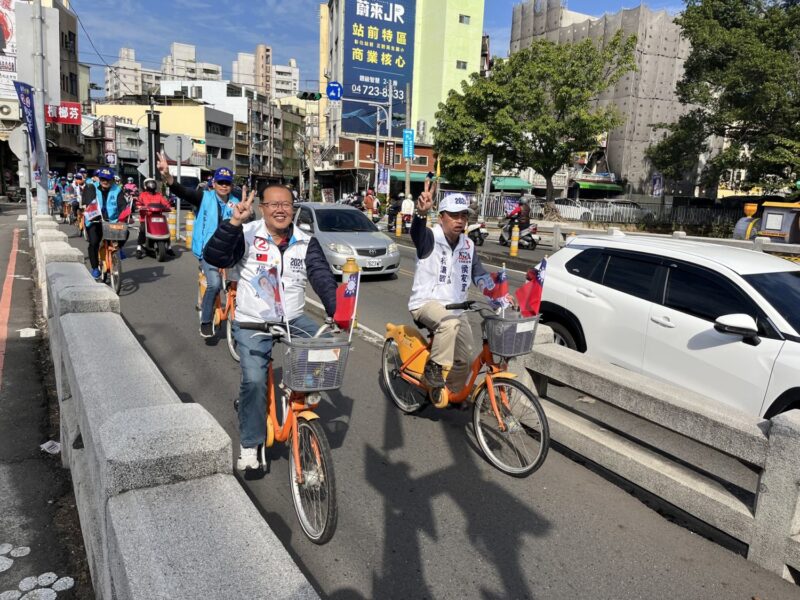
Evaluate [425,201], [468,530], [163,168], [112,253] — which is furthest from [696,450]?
[112,253]

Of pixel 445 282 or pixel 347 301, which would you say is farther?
pixel 445 282

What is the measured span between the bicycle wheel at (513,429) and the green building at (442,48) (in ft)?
191

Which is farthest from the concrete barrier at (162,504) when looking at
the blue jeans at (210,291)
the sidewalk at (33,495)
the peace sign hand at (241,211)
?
the blue jeans at (210,291)

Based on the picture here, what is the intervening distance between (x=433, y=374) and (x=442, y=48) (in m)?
62.2

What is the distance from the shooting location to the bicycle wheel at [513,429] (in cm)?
401

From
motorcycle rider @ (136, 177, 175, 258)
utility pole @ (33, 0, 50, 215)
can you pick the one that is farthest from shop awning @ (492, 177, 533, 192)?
motorcycle rider @ (136, 177, 175, 258)

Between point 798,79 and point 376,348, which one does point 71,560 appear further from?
point 798,79

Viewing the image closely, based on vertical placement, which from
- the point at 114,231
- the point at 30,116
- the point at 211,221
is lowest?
the point at 114,231

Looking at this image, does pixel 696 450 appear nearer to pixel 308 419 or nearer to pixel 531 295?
pixel 531 295

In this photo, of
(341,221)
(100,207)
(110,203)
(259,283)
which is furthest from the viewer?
(341,221)

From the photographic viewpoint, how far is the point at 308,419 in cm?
331

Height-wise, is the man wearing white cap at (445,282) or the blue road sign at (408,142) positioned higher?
the blue road sign at (408,142)

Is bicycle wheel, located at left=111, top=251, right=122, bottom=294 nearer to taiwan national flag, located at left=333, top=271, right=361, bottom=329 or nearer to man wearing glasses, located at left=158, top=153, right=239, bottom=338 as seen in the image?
man wearing glasses, located at left=158, top=153, right=239, bottom=338

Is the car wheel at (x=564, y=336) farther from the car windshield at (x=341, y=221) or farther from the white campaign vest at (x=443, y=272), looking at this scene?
the car windshield at (x=341, y=221)
